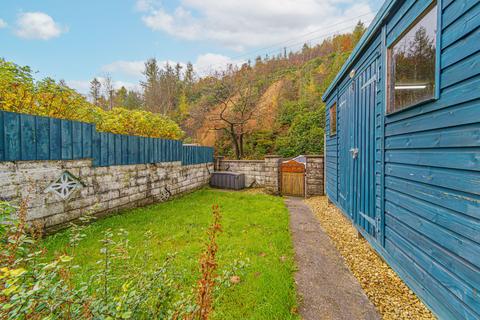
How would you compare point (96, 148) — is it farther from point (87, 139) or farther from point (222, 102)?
point (222, 102)

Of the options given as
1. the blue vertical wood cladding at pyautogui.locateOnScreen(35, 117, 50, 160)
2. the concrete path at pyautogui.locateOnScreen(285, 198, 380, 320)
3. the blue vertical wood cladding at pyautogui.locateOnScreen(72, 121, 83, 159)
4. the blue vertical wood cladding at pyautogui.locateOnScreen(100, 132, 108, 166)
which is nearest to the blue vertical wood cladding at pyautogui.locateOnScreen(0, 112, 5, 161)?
the blue vertical wood cladding at pyautogui.locateOnScreen(35, 117, 50, 160)

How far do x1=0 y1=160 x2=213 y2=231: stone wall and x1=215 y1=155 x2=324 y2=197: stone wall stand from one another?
309 centimetres

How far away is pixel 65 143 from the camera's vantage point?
3.64 m

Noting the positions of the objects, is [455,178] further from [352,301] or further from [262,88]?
[262,88]

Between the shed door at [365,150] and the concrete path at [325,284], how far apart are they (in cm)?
77

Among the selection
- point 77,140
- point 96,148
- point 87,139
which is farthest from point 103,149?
point 77,140

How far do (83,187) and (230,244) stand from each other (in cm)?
309

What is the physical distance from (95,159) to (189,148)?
3.53 meters

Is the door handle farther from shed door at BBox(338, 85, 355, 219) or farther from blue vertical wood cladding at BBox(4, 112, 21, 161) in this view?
blue vertical wood cladding at BBox(4, 112, 21, 161)

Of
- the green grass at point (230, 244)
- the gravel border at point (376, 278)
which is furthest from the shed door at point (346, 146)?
the green grass at point (230, 244)

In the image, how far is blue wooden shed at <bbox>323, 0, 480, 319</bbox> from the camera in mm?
1458

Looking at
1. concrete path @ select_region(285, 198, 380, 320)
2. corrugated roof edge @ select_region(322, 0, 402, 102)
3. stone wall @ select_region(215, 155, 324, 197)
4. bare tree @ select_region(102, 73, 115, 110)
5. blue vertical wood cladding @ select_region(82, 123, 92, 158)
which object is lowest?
concrete path @ select_region(285, 198, 380, 320)

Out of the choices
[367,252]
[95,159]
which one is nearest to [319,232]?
[367,252]

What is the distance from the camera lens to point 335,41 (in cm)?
2184
